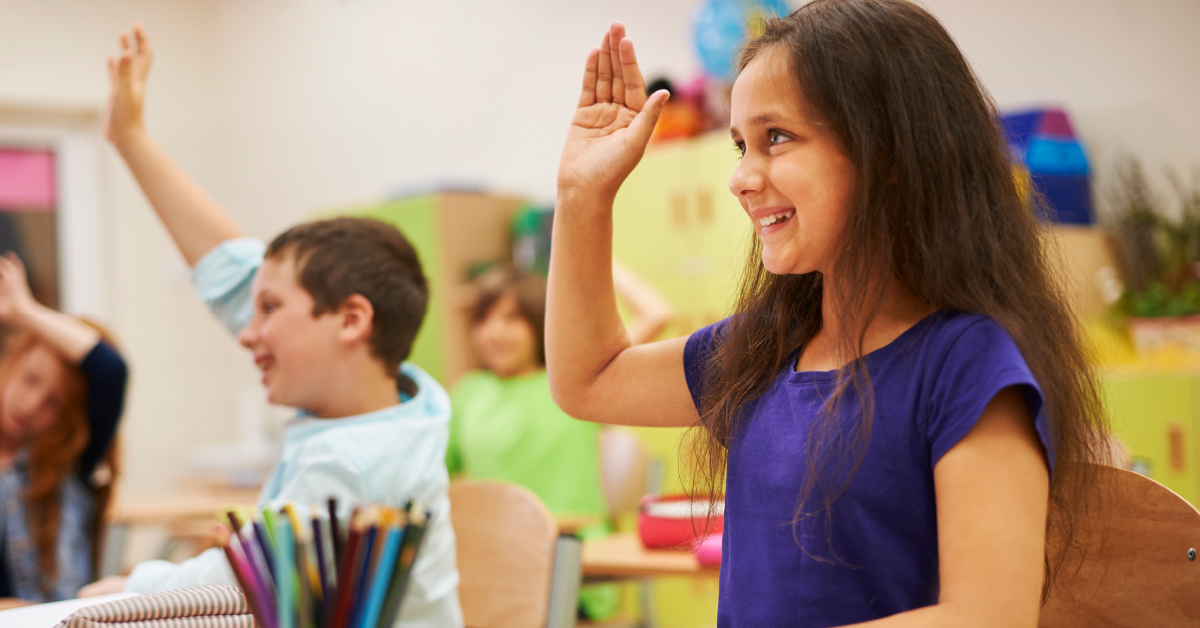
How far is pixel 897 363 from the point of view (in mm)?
802

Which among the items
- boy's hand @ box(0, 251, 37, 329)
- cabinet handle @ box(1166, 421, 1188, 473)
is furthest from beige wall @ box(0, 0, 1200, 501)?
cabinet handle @ box(1166, 421, 1188, 473)

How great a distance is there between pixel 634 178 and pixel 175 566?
2666 mm

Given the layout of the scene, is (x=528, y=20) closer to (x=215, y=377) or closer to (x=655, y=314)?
(x=655, y=314)

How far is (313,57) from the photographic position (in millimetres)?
4980

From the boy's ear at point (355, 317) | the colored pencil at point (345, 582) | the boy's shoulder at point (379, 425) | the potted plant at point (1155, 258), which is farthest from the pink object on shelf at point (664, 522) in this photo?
the potted plant at point (1155, 258)

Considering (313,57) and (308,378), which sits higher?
(313,57)

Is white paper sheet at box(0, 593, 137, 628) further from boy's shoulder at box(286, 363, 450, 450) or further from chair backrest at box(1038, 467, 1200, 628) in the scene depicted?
chair backrest at box(1038, 467, 1200, 628)

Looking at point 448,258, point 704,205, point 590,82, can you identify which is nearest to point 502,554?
point 590,82

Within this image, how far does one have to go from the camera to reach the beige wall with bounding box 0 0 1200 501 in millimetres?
2910

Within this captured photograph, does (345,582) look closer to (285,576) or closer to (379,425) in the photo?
(285,576)

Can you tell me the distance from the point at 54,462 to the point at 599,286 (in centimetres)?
165

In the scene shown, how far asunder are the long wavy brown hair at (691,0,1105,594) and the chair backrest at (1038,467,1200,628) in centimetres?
12

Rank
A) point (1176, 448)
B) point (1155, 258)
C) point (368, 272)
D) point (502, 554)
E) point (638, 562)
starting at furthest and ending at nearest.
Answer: point (1155, 258), point (1176, 448), point (638, 562), point (502, 554), point (368, 272)

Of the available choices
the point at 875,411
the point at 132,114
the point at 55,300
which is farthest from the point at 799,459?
the point at 55,300
